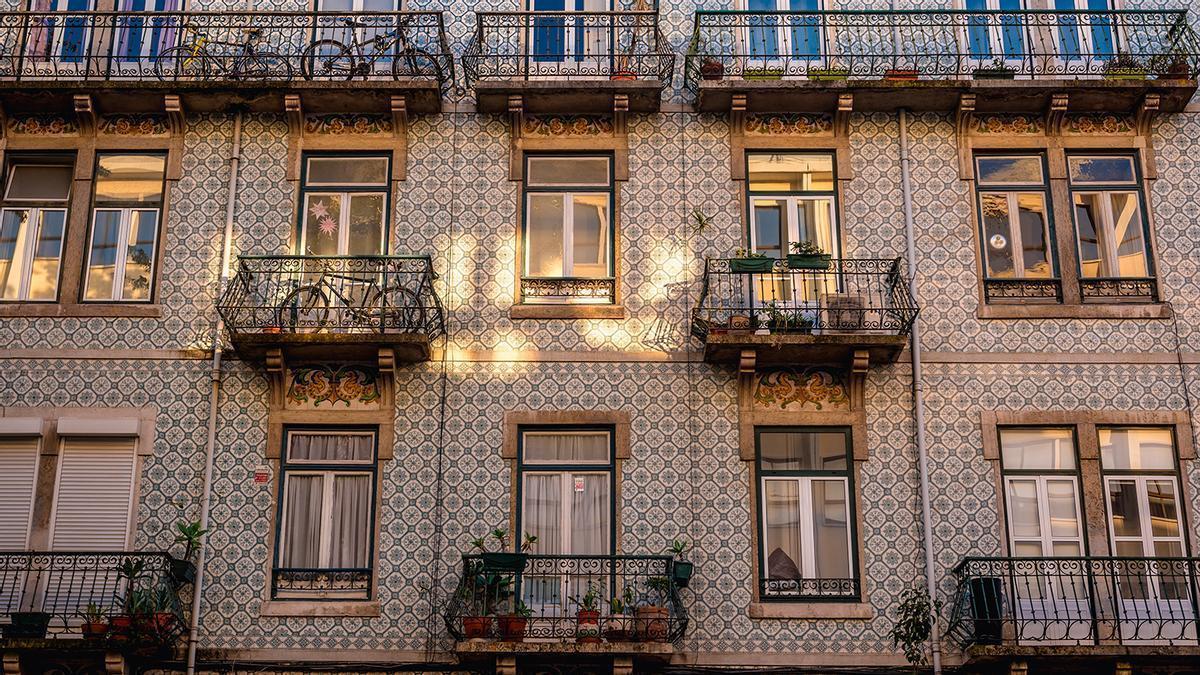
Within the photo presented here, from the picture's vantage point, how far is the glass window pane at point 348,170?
60.5ft

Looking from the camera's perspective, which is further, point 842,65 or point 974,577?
point 842,65

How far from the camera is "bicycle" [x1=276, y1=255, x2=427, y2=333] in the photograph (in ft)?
56.1

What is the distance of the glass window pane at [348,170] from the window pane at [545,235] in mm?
2048

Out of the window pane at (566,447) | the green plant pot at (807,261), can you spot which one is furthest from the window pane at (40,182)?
the green plant pot at (807,261)

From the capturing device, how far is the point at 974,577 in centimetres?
1619

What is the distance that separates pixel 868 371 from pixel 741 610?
11.0ft

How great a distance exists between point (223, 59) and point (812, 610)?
10307 mm

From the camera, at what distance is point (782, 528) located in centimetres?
1703

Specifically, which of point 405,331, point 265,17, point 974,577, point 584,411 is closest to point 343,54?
point 265,17

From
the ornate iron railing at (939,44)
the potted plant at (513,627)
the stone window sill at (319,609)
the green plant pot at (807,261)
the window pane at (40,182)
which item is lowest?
the potted plant at (513,627)

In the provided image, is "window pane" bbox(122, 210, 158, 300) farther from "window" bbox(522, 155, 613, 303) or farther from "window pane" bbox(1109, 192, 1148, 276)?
"window pane" bbox(1109, 192, 1148, 276)

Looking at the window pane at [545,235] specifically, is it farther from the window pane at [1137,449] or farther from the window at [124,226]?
the window pane at [1137,449]

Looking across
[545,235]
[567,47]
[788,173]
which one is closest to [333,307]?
[545,235]

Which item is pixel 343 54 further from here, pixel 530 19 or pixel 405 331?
pixel 405 331
